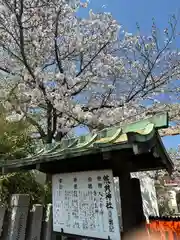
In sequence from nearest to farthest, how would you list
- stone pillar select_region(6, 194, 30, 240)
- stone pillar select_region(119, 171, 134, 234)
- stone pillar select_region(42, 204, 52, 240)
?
stone pillar select_region(119, 171, 134, 234)
stone pillar select_region(6, 194, 30, 240)
stone pillar select_region(42, 204, 52, 240)

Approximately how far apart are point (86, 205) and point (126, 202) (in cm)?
53

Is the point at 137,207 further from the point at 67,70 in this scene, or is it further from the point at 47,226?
the point at 67,70

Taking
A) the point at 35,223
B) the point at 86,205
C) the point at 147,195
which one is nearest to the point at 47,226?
the point at 35,223

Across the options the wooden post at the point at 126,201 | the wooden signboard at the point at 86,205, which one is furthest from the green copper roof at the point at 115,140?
the wooden post at the point at 126,201

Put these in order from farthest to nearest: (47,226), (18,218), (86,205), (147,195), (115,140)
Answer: (147,195), (47,226), (18,218), (86,205), (115,140)

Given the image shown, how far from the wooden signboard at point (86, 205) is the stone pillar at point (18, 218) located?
0.64m

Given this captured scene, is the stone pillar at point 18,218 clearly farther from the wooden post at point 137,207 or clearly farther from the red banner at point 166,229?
the red banner at point 166,229

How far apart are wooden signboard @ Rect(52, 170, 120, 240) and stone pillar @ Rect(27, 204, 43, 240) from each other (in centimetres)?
67

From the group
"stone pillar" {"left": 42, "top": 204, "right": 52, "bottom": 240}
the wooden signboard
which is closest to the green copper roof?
the wooden signboard

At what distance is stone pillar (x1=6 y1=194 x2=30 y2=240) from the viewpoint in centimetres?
381

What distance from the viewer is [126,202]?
9.71 ft

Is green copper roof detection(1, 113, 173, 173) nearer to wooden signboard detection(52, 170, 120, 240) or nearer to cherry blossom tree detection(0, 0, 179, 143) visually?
wooden signboard detection(52, 170, 120, 240)

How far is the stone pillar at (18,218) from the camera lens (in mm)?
3809

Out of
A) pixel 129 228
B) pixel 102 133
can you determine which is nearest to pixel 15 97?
pixel 102 133
